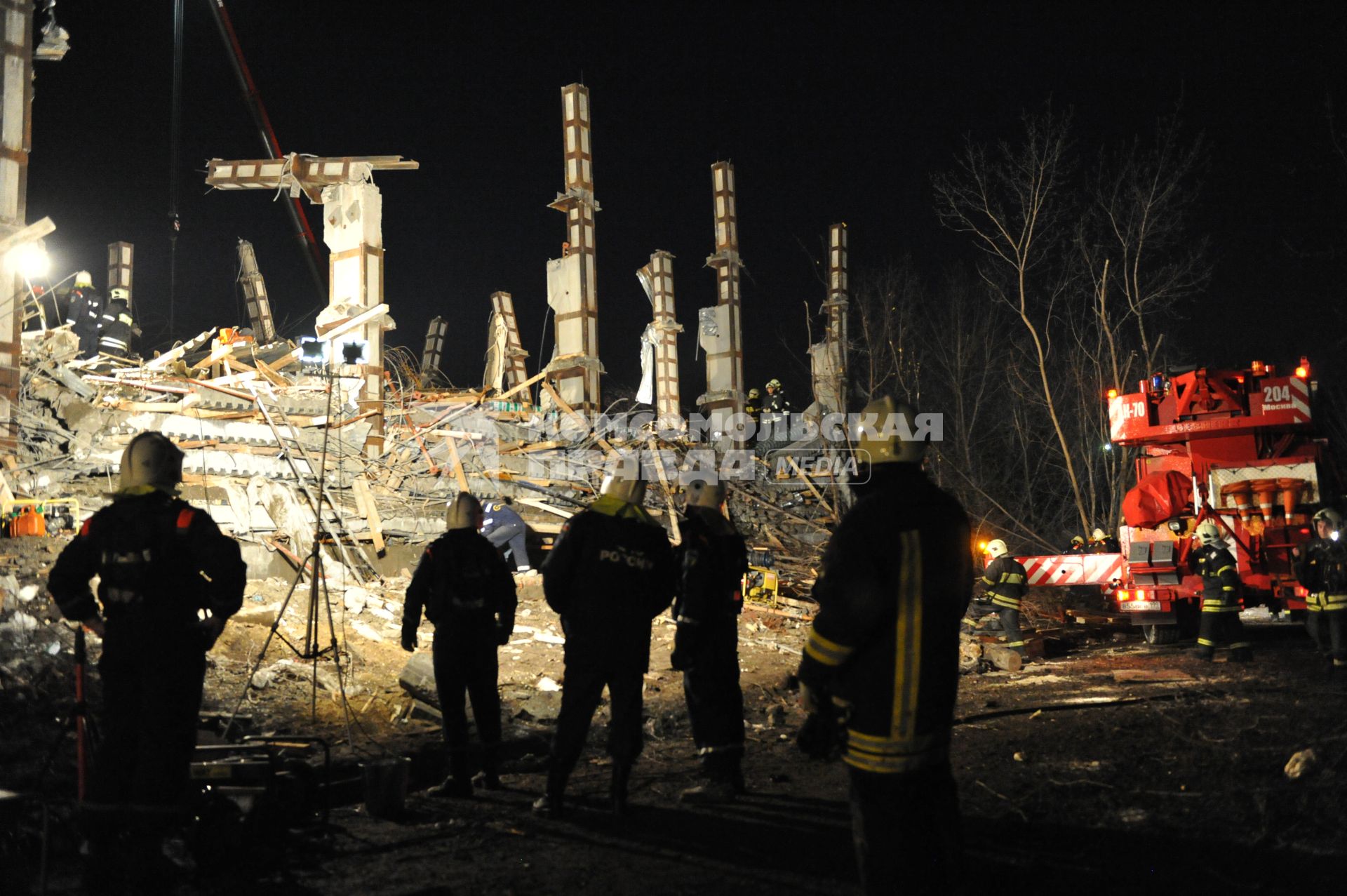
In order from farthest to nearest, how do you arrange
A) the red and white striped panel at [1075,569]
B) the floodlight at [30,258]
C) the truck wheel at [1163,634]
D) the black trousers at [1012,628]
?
the truck wheel at [1163,634]
the red and white striped panel at [1075,569]
the floodlight at [30,258]
the black trousers at [1012,628]

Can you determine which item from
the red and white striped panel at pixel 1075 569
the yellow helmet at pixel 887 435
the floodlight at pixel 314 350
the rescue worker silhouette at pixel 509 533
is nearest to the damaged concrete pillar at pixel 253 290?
the floodlight at pixel 314 350

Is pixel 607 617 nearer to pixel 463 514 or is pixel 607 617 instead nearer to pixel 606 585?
pixel 606 585

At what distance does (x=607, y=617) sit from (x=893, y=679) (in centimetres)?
246

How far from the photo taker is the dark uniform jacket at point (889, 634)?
10.5ft


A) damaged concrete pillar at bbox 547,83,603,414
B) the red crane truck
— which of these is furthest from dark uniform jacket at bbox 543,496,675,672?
damaged concrete pillar at bbox 547,83,603,414

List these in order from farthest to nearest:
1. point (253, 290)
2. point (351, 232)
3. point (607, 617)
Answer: point (253, 290) < point (351, 232) < point (607, 617)

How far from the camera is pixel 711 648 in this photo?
6.00 meters

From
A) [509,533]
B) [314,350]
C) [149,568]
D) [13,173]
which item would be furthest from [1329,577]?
[13,173]

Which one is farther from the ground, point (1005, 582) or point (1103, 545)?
point (1103, 545)

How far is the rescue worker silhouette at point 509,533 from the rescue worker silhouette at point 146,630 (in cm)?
889

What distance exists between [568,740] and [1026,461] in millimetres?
28343

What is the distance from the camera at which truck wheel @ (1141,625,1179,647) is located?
503 inches

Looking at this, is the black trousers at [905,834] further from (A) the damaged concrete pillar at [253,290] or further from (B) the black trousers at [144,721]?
(A) the damaged concrete pillar at [253,290]

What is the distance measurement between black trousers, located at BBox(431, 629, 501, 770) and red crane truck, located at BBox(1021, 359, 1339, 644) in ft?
29.3
